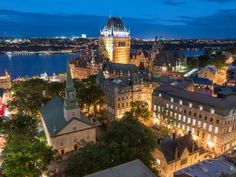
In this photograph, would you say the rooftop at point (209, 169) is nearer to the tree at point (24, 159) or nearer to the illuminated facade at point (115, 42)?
the tree at point (24, 159)

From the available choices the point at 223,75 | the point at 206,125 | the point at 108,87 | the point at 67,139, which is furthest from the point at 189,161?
the point at 223,75

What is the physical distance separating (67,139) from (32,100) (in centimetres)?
2495

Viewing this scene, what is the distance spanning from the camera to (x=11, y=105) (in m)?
73.2

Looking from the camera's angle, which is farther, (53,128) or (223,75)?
(223,75)

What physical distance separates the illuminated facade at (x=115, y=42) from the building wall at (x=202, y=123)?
8861cm

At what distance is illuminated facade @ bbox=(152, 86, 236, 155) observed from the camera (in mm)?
61188

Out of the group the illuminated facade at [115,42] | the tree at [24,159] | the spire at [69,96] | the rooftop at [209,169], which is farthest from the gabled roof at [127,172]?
the illuminated facade at [115,42]

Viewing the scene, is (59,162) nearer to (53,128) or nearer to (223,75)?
(53,128)

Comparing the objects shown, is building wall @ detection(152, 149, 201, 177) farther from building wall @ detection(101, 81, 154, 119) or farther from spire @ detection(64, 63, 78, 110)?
building wall @ detection(101, 81, 154, 119)

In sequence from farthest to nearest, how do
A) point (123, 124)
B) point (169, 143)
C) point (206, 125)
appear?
point (206, 125) → point (169, 143) → point (123, 124)

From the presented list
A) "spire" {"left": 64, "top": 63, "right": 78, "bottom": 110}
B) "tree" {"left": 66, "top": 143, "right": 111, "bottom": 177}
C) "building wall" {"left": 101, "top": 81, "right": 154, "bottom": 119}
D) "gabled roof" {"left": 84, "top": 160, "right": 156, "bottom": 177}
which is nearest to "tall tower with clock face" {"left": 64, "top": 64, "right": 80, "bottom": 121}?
"spire" {"left": 64, "top": 63, "right": 78, "bottom": 110}

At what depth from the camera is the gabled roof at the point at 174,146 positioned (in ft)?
169

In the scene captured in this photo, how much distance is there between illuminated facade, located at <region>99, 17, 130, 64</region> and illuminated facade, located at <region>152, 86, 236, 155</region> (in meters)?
87.8

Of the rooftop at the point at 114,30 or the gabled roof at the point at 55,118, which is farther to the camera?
the rooftop at the point at 114,30
